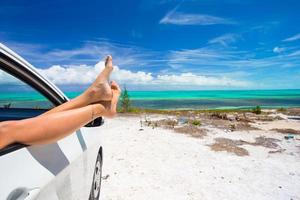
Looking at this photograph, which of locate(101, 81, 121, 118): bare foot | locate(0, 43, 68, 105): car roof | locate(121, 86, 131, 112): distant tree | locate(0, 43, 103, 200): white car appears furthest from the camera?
locate(121, 86, 131, 112): distant tree

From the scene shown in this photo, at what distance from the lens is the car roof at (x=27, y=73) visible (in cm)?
152

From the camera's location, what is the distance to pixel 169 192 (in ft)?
12.0

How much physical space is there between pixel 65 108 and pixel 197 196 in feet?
8.26

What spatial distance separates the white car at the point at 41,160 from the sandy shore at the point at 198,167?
1.54 m

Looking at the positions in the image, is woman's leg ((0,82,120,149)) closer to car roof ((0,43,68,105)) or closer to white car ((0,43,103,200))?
white car ((0,43,103,200))

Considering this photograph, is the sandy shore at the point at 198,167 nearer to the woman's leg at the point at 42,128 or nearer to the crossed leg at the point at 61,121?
the crossed leg at the point at 61,121

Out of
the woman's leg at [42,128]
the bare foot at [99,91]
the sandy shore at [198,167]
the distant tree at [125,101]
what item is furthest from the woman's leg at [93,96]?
the distant tree at [125,101]

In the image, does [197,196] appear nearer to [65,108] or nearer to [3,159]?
[65,108]

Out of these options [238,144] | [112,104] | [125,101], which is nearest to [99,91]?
[112,104]

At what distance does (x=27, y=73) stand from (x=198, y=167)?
153 inches

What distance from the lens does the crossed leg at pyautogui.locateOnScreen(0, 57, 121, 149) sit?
126 centimetres

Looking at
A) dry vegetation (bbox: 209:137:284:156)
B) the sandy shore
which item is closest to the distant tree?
the sandy shore

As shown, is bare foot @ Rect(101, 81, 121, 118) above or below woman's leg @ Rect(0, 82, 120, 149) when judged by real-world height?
above

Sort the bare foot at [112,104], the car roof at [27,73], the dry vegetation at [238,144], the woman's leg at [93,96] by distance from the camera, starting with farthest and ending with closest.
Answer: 1. the dry vegetation at [238,144]
2. the bare foot at [112,104]
3. the woman's leg at [93,96]
4. the car roof at [27,73]
